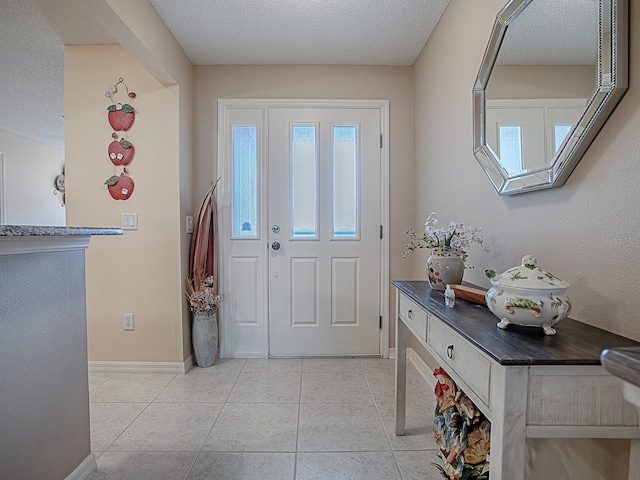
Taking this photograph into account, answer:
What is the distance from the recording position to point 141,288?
250 cm

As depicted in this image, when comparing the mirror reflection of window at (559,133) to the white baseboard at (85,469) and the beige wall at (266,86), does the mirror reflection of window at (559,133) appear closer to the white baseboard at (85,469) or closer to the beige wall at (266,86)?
the beige wall at (266,86)

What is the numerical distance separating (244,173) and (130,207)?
0.88 metres

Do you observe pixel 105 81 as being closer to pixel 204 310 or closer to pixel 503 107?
pixel 204 310

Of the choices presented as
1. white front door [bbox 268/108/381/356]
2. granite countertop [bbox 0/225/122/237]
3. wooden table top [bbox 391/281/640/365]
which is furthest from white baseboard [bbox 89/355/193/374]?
wooden table top [bbox 391/281/640/365]

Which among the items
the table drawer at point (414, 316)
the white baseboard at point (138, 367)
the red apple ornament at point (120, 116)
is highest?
the red apple ornament at point (120, 116)

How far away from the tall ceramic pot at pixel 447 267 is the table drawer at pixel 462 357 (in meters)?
0.24

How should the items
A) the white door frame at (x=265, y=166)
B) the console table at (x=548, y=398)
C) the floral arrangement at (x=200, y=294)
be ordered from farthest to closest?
the white door frame at (x=265, y=166)
the floral arrangement at (x=200, y=294)
the console table at (x=548, y=398)

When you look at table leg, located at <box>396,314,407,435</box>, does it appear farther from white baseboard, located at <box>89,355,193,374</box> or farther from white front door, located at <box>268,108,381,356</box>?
white baseboard, located at <box>89,355,193,374</box>

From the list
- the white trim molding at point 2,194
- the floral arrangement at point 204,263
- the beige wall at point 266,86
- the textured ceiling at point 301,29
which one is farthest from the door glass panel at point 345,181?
the white trim molding at point 2,194

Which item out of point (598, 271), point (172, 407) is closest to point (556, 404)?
point (598, 271)

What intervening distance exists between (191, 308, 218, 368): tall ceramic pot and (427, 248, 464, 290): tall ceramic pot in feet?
5.90

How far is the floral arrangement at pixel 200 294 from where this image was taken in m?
2.53

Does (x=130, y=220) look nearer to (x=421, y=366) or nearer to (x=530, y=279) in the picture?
(x=421, y=366)

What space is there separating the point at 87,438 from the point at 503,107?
2285 millimetres
